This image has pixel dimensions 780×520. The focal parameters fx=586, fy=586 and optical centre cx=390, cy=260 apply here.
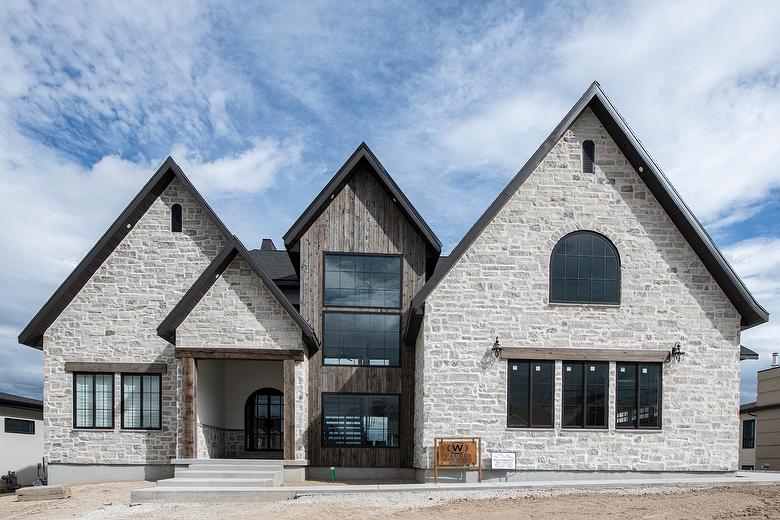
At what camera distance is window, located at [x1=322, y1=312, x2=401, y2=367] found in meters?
17.4

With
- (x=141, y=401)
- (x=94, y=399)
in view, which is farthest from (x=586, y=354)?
(x=94, y=399)

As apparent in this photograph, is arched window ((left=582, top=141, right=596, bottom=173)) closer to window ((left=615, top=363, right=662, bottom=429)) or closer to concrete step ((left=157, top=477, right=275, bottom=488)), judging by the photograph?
window ((left=615, top=363, right=662, bottom=429))

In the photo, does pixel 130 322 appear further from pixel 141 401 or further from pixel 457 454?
pixel 457 454

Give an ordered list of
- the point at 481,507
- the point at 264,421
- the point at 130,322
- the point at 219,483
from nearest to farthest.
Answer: the point at 481,507, the point at 219,483, the point at 130,322, the point at 264,421

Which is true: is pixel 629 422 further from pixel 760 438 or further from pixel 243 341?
pixel 760 438

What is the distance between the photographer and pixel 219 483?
44.4 feet

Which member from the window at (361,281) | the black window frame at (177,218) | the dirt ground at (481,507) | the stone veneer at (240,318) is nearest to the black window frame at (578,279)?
the dirt ground at (481,507)

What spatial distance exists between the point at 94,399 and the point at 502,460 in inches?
464

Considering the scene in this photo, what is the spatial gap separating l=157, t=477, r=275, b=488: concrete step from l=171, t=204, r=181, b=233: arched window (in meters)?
7.53

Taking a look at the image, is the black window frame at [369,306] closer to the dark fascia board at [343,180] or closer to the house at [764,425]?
the dark fascia board at [343,180]

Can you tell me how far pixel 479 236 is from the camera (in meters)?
14.9

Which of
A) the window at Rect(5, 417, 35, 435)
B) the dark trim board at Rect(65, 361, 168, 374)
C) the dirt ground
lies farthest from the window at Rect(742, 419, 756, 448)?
the window at Rect(5, 417, 35, 435)

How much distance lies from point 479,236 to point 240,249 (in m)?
6.19

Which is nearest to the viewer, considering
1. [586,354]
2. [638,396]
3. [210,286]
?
[586,354]
